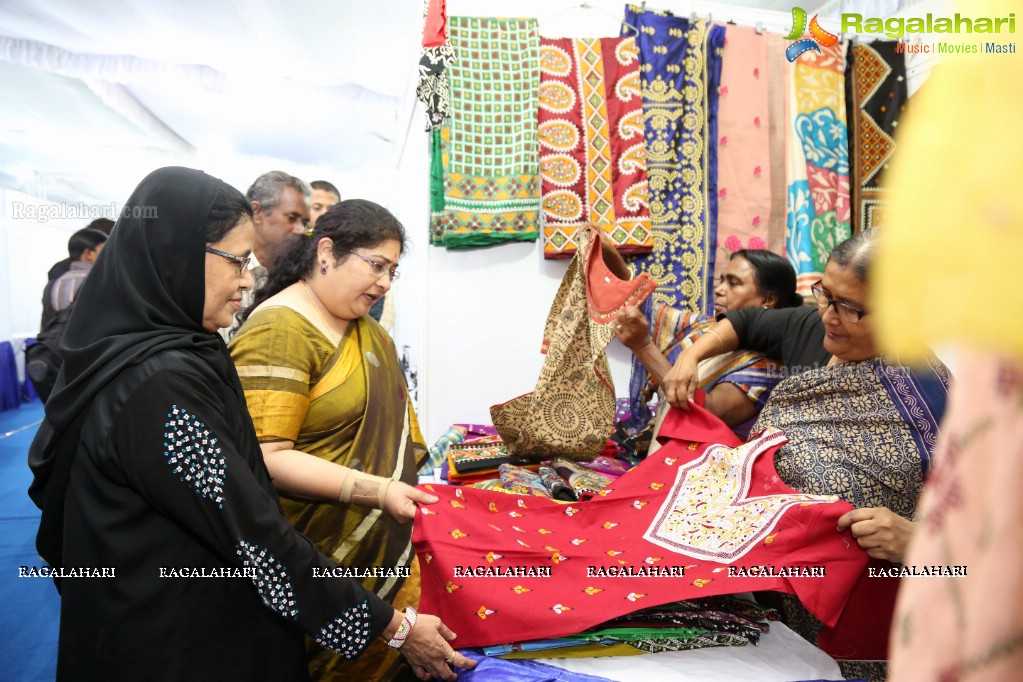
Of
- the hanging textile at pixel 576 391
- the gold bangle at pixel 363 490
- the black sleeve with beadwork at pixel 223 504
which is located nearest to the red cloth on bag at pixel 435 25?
the hanging textile at pixel 576 391

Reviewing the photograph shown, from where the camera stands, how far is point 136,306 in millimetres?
1079

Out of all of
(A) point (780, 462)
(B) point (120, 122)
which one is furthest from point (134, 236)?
(B) point (120, 122)

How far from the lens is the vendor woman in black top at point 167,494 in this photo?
40.1 inches

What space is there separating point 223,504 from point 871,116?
362 centimetres

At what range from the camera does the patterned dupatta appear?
4.59 feet

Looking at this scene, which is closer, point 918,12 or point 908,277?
point 908,277

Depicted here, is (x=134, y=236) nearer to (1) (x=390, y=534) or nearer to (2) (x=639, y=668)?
(1) (x=390, y=534)

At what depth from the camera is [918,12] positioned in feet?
10.3

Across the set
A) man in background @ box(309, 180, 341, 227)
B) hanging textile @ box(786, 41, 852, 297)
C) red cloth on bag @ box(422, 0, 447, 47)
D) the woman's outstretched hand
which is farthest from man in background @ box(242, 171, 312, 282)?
hanging textile @ box(786, 41, 852, 297)

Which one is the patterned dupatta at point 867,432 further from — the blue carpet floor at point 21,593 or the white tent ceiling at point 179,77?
the white tent ceiling at point 179,77

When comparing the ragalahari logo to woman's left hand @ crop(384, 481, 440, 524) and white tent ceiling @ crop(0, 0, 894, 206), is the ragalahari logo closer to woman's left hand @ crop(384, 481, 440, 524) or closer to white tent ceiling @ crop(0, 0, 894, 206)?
white tent ceiling @ crop(0, 0, 894, 206)

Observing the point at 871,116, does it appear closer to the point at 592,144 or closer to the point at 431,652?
the point at 592,144

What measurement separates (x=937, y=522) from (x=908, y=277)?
0.13 metres

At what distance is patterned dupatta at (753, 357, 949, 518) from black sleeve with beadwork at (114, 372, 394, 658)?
103cm
